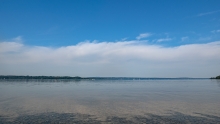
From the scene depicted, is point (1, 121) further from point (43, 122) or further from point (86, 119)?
point (86, 119)

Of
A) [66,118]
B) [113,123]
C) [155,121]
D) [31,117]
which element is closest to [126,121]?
[113,123]

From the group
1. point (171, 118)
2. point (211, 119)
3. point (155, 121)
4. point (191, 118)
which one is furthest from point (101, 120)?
point (211, 119)

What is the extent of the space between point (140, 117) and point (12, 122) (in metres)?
8.62

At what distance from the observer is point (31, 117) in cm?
1343

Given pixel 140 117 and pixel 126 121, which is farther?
pixel 140 117

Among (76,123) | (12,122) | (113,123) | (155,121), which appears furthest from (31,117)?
(155,121)

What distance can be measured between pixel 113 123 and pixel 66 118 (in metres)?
3.60

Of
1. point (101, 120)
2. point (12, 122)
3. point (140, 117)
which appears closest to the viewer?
point (12, 122)

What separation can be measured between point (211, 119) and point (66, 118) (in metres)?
10.2

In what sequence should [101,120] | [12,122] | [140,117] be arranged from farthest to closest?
[140,117]
[101,120]
[12,122]

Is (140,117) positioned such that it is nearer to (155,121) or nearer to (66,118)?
(155,121)

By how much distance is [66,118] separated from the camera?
1330 centimetres

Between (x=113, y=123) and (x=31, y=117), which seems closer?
(x=113, y=123)

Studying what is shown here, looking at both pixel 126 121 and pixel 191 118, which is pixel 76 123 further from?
pixel 191 118
